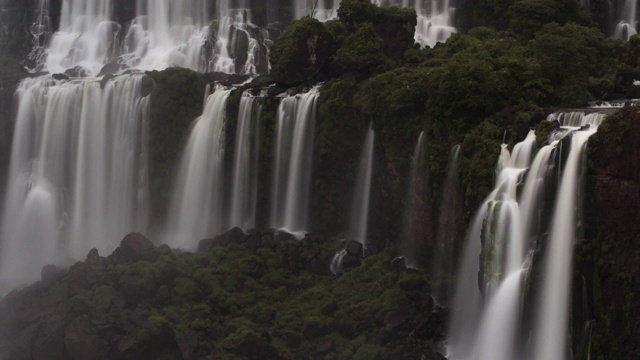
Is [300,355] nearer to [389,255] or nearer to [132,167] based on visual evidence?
[389,255]

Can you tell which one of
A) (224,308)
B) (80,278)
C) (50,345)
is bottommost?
(50,345)

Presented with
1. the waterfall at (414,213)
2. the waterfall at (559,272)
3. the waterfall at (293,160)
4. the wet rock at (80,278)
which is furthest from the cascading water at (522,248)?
the wet rock at (80,278)

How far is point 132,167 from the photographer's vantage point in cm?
3784

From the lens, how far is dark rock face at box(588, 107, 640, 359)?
2108 centimetres

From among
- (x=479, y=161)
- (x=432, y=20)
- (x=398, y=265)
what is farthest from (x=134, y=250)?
(x=432, y=20)

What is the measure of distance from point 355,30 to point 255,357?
48.3 ft

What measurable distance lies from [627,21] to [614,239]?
67.2ft

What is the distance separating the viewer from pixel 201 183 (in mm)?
35781

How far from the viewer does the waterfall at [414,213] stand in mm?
29328

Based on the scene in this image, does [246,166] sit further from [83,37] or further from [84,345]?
[83,37]

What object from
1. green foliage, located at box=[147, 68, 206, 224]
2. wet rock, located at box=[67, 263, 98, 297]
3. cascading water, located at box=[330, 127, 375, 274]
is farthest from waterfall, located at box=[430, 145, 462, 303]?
green foliage, located at box=[147, 68, 206, 224]

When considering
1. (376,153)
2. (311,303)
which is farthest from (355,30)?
(311,303)

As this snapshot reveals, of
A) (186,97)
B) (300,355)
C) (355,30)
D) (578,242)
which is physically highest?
(355,30)

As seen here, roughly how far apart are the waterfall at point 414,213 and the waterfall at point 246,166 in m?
6.77
